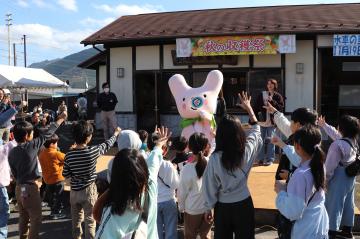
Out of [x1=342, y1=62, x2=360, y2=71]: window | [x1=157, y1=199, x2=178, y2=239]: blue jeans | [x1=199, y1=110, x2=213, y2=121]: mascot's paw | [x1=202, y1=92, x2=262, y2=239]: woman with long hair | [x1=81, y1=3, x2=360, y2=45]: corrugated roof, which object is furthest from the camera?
[x1=342, y1=62, x2=360, y2=71]: window

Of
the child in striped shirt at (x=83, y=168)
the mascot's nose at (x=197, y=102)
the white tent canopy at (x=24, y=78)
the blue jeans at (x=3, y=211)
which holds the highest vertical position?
the white tent canopy at (x=24, y=78)

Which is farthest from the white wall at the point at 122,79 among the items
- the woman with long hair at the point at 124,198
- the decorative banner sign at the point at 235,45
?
the woman with long hair at the point at 124,198

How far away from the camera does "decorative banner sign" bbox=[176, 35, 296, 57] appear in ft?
37.8

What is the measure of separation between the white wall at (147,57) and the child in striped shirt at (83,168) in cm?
866

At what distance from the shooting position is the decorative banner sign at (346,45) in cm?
1108

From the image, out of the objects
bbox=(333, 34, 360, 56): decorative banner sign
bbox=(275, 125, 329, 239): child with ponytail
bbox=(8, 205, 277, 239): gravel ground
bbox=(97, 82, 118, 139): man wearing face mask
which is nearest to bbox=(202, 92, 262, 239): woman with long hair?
bbox=(275, 125, 329, 239): child with ponytail

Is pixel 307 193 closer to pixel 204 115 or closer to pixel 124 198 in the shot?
pixel 124 198

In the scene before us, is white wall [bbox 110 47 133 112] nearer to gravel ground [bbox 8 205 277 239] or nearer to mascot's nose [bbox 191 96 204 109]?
mascot's nose [bbox 191 96 204 109]

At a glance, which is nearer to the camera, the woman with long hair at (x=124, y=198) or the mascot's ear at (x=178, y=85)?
the woman with long hair at (x=124, y=198)

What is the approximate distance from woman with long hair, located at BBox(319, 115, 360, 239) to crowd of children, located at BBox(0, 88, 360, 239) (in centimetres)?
1

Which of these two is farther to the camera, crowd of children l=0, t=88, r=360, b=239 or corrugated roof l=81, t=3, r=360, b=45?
corrugated roof l=81, t=3, r=360, b=45

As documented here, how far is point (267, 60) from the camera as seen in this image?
12125 millimetres

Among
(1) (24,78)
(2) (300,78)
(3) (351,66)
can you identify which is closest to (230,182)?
(2) (300,78)

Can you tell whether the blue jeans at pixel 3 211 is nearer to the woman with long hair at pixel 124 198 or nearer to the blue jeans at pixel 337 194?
the woman with long hair at pixel 124 198
